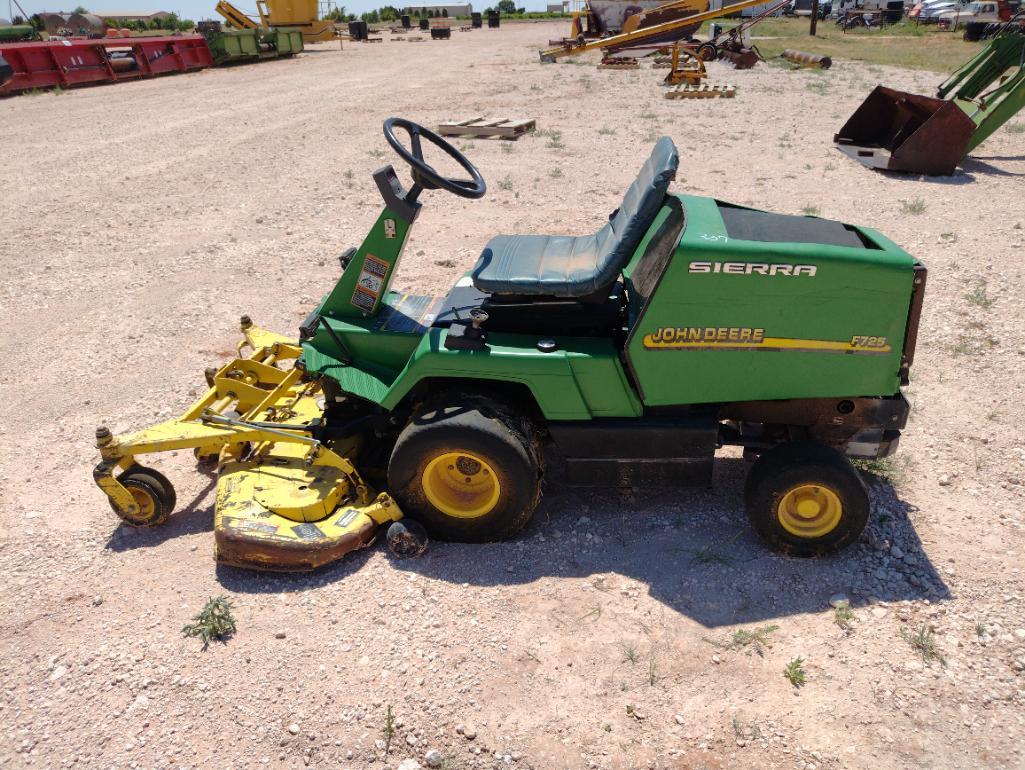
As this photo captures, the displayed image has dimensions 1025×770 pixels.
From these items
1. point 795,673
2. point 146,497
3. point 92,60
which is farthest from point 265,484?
point 92,60

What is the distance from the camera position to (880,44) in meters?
26.3

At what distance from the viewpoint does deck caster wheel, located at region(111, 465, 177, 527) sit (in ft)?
11.7

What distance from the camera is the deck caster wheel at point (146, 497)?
3.56 m

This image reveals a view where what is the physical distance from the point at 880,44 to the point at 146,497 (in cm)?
2999

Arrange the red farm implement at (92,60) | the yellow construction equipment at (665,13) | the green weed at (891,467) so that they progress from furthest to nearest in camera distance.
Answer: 1. the yellow construction equipment at (665,13)
2. the red farm implement at (92,60)
3. the green weed at (891,467)

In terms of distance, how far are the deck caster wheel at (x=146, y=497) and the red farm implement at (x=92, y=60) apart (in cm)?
1831

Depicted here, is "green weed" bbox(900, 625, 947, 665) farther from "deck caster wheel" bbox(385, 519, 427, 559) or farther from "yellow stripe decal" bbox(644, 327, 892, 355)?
"deck caster wheel" bbox(385, 519, 427, 559)

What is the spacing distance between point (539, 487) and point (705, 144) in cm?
928

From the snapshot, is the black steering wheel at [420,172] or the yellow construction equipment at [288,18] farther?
the yellow construction equipment at [288,18]

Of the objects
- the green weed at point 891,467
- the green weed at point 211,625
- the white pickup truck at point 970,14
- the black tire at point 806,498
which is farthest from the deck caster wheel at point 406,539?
the white pickup truck at point 970,14

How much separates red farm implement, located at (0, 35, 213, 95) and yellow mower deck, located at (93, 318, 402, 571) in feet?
59.9

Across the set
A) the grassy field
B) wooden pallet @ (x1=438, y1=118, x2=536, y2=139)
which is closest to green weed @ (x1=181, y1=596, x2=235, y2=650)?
wooden pallet @ (x1=438, y1=118, x2=536, y2=139)

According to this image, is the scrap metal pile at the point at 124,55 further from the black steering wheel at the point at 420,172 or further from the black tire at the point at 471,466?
the black tire at the point at 471,466

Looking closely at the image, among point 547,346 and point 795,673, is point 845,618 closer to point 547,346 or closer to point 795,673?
point 795,673
